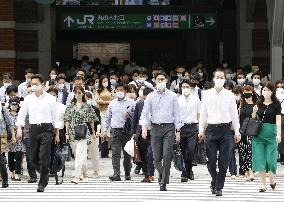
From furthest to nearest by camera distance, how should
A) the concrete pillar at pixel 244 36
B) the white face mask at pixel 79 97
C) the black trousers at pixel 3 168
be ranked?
the concrete pillar at pixel 244 36, the white face mask at pixel 79 97, the black trousers at pixel 3 168

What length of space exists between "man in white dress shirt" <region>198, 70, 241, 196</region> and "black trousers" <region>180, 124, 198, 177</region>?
251 centimetres

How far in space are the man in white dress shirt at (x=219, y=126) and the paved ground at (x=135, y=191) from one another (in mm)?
468

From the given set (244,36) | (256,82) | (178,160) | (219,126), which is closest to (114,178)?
(178,160)

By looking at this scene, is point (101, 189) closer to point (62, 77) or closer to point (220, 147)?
point (220, 147)

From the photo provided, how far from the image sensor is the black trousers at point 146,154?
717 inches

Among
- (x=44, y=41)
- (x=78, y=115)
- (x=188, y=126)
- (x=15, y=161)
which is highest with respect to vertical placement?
(x=44, y=41)

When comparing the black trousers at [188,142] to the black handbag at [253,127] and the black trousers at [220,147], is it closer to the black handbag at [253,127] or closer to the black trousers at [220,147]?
the black handbag at [253,127]

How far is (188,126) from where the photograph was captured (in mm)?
18500

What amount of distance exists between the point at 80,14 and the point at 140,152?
Answer: 43.2 feet

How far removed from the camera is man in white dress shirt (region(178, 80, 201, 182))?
1834cm

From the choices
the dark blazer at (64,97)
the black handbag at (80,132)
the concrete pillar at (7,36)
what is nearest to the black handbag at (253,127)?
the black handbag at (80,132)

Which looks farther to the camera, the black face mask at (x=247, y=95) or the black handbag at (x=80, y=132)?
the black face mask at (x=247, y=95)

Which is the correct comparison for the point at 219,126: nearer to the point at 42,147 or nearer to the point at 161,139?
the point at 161,139

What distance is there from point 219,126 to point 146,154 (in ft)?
10.1
